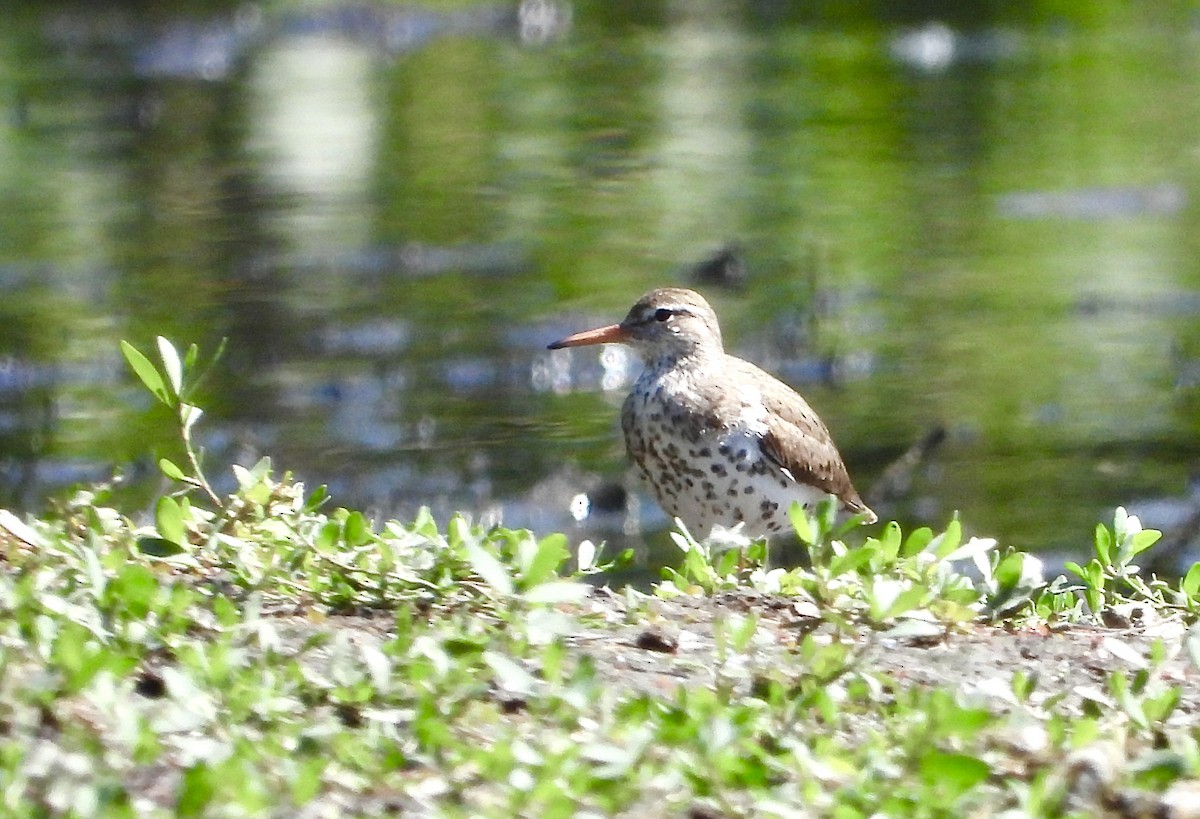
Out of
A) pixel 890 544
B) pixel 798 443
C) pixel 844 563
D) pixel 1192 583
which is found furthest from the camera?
pixel 798 443

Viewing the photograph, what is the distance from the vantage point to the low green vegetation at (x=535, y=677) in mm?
3234

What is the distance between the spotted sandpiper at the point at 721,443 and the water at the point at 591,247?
1.69 m

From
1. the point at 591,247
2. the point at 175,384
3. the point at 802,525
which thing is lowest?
the point at 591,247

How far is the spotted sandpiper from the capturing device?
648 centimetres

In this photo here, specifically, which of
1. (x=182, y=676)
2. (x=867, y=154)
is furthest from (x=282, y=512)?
(x=867, y=154)

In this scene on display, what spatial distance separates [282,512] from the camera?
15.0ft

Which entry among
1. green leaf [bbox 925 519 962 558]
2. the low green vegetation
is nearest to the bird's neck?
the low green vegetation

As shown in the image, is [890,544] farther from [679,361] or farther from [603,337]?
[603,337]

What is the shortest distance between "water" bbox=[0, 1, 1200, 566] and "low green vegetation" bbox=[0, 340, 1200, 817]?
0.71 meters

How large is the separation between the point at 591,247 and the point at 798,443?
24.3ft

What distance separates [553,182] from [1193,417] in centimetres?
739

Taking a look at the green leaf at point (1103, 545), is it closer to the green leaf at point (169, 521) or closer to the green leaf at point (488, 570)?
the green leaf at point (488, 570)

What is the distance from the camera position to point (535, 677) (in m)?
3.77

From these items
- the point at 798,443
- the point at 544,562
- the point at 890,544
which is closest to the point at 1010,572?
the point at 890,544
